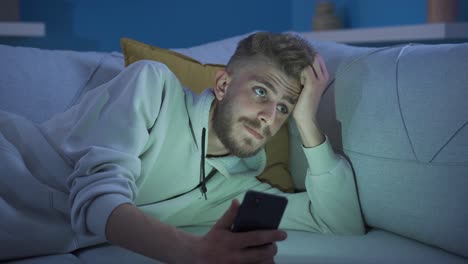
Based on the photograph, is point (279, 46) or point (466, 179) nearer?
point (466, 179)

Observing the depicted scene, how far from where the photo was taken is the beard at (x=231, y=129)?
1.34m

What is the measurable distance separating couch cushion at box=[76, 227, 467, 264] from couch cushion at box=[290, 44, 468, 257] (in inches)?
1.0

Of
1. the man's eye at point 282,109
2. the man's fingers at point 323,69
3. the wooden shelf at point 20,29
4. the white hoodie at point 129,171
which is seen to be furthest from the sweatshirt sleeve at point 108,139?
the wooden shelf at point 20,29

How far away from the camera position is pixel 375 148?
1303 mm

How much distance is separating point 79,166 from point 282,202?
44 centimetres

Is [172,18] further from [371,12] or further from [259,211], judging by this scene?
[259,211]

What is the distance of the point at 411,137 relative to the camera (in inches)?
48.5

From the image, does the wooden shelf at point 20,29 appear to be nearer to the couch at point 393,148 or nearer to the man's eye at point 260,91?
the couch at point 393,148

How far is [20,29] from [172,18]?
885 mm

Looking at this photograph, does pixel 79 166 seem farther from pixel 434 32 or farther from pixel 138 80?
pixel 434 32

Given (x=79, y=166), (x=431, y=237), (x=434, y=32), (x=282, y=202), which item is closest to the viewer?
(x=282, y=202)

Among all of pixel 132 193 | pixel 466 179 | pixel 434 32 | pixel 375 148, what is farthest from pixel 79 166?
pixel 434 32

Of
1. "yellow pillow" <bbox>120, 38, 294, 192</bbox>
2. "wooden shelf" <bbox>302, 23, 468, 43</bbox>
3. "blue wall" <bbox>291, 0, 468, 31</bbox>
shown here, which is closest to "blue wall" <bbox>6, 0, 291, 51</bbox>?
"blue wall" <bbox>291, 0, 468, 31</bbox>

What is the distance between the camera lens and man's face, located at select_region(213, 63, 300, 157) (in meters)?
1.34
